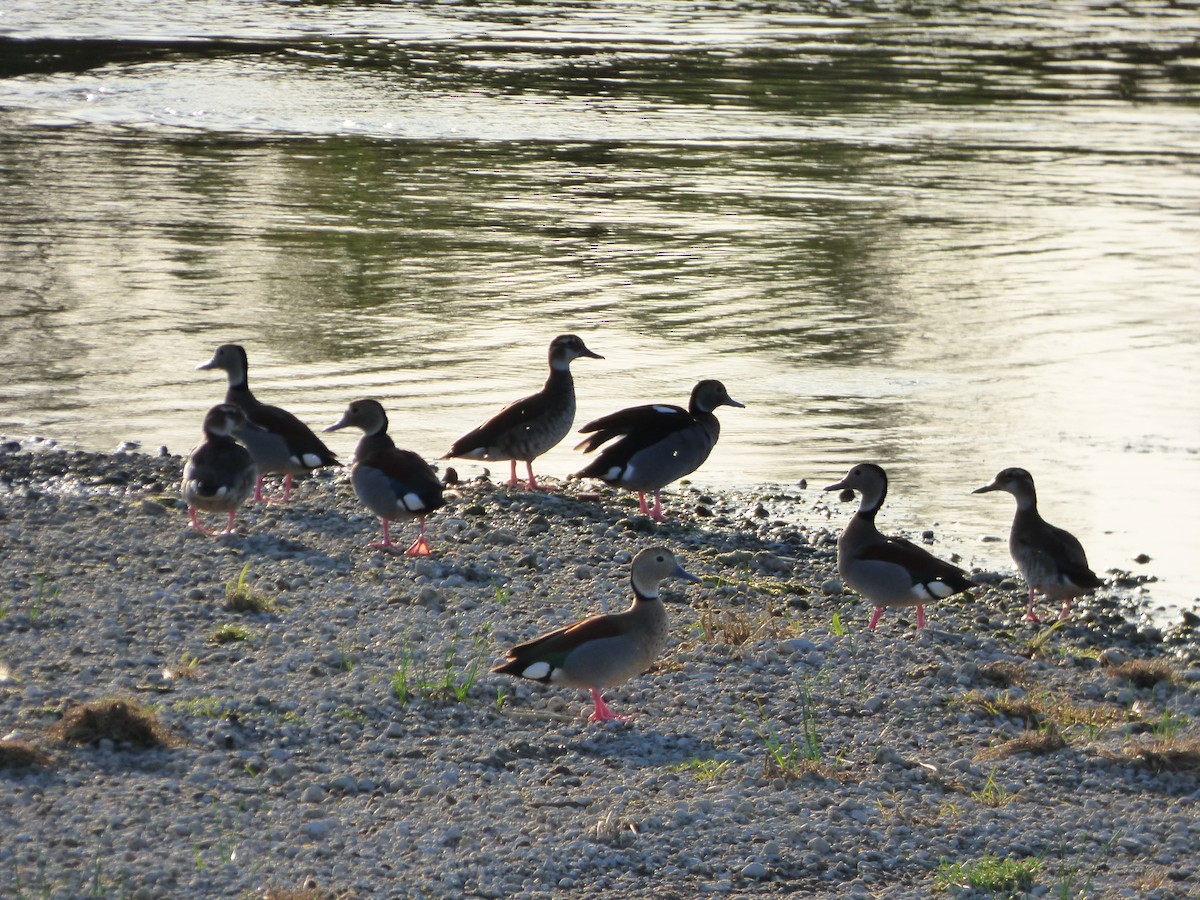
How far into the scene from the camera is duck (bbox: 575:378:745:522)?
38.5ft

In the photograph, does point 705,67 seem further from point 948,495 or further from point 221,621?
point 221,621

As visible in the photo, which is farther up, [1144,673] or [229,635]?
[229,635]

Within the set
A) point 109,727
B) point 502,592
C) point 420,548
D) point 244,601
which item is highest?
point 109,727

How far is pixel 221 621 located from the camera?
9.05m

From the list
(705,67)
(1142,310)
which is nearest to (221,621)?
(1142,310)

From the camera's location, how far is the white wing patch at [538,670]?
26.4 ft

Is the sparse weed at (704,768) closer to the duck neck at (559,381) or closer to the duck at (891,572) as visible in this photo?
the duck at (891,572)

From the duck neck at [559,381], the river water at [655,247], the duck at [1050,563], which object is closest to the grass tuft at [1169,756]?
the duck at [1050,563]

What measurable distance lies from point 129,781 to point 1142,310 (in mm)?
15006

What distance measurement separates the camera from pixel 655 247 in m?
22.2

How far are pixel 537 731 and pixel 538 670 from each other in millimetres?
289

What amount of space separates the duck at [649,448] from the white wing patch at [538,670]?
3.79 metres

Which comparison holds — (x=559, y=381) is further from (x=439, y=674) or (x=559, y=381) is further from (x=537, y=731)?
(x=537, y=731)

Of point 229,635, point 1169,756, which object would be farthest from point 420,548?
point 1169,756
